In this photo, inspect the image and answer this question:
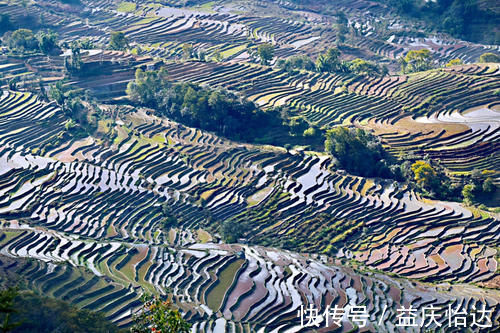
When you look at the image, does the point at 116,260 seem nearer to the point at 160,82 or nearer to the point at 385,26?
the point at 160,82

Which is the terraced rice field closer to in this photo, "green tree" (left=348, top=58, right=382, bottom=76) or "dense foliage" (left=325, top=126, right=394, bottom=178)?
"dense foliage" (left=325, top=126, right=394, bottom=178)

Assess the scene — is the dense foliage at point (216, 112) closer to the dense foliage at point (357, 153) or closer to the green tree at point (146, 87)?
the green tree at point (146, 87)

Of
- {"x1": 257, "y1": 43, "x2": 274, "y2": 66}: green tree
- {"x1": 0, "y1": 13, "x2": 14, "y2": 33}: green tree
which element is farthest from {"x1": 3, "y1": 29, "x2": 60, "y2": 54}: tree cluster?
{"x1": 257, "y1": 43, "x2": 274, "y2": 66}: green tree

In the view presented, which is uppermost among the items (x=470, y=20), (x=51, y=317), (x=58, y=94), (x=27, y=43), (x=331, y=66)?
(x=51, y=317)

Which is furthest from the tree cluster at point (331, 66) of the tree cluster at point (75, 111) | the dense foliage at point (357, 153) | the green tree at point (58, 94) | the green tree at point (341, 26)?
the green tree at point (58, 94)

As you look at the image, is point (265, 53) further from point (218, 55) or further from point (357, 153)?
point (357, 153)

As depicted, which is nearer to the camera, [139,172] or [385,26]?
[139,172]

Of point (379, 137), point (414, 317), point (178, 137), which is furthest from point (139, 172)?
point (414, 317)

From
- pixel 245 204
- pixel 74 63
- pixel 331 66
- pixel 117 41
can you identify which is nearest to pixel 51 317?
pixel 245 204

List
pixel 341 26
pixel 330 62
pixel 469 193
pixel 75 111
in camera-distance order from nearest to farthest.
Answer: pixel 469 193 → pixel 75 111 → pixel 330 62 → pixel 341 26
